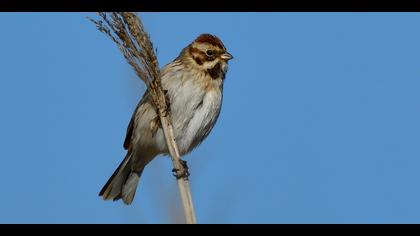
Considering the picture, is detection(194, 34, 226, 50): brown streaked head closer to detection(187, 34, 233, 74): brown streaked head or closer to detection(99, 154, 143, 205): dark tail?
detection(187, 34, 233, 74): brown streaked head

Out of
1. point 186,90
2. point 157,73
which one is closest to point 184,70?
point 186,90

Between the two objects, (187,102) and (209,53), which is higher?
(209,53)

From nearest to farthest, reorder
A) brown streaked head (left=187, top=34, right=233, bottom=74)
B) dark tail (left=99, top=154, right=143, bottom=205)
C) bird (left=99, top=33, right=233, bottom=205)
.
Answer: bird (left=99, top=33, right=233, bottom=205)
brown streaked head (left=187, top=34, right=233, bottom=74)
dark tail (left=99, top=154, right=143, bottom=205)

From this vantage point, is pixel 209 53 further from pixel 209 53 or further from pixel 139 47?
pixel 139 47

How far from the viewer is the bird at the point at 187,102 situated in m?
5.62

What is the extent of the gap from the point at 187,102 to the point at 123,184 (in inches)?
42.5

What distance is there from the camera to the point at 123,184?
626cm

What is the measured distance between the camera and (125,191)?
6207mm

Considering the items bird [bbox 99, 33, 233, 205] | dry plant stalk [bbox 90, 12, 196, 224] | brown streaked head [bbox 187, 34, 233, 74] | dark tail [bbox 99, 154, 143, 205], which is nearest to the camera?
dry plant stalk [bbox 90, 12, 196, 224]

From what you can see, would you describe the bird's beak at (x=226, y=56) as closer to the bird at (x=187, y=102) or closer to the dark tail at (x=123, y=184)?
the bird at (x=187, y=102)

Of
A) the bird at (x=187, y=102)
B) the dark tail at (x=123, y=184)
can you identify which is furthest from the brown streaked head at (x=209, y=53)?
the dark tail at (x=123, y=184)

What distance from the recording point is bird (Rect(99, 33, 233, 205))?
5.62 metres

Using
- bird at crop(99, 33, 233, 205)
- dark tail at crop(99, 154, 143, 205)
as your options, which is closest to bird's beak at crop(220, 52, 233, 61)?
bird at crop(99, 33, 233, 205)

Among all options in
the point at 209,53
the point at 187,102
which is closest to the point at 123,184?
the point at 187,102
